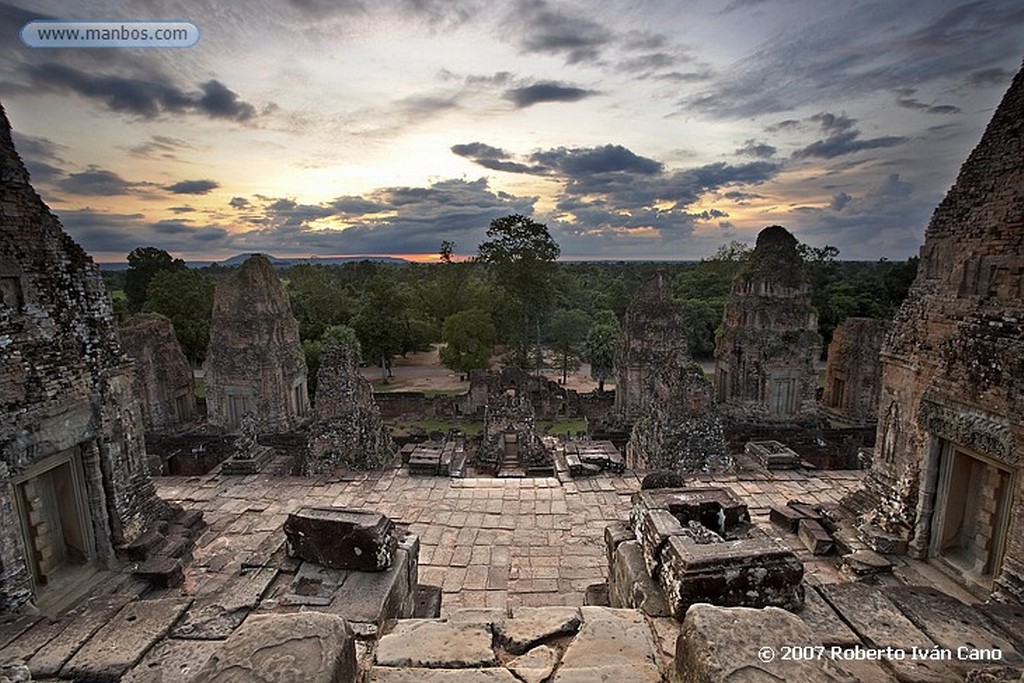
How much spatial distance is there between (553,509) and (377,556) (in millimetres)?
3761

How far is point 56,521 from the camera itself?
18.8ft

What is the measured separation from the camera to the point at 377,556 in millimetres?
4809

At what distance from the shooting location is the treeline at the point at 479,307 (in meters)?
25.0

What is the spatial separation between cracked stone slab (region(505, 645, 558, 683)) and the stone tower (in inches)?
551

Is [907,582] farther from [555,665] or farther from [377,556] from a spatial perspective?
[377,556]

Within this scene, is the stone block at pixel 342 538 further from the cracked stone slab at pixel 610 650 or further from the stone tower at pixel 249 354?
the stone tower at pixel 249 354

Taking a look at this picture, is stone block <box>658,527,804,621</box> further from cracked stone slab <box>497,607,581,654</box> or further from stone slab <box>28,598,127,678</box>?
stone slab <box>28,598,127,678</box>

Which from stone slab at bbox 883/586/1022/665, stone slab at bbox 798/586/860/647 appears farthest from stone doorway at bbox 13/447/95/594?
stone slab at bbox 883/586/1022/665

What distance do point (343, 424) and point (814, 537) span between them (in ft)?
29.4

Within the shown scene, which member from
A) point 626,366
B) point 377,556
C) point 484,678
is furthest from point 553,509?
point 626,366

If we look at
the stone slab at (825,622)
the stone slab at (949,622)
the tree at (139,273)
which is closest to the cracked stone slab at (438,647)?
the stone slab at (825,622)

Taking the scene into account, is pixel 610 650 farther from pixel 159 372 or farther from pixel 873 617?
pixel 159 372

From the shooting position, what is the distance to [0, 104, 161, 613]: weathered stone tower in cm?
487

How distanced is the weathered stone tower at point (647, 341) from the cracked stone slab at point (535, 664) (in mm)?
14562
